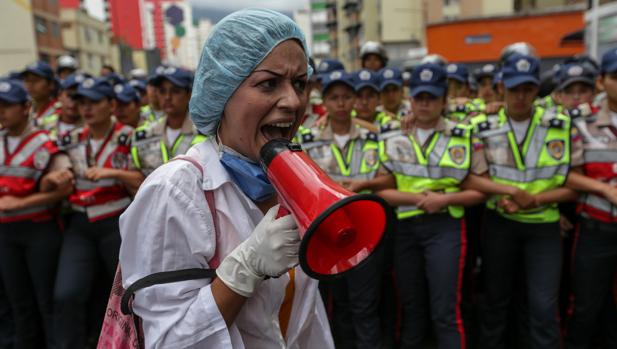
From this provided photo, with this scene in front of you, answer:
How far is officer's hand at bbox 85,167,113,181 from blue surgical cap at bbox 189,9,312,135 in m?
2.61

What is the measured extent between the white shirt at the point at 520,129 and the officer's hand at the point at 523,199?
0.44 metres

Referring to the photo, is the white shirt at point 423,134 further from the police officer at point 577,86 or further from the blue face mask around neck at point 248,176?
the blue face mask around neck at point 248,176

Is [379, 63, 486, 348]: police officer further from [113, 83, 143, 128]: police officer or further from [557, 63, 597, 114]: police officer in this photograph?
[113, 83, 143, 128]: police officer

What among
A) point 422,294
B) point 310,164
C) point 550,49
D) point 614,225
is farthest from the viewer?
point 550,49

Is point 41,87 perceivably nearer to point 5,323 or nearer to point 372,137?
point 5,323

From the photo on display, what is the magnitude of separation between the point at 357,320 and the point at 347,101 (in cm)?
197

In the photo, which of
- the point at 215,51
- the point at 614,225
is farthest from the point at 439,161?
the point at 215,51

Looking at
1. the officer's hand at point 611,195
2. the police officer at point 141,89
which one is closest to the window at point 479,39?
the police officer at point 141,89

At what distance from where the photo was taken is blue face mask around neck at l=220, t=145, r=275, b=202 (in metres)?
1.59

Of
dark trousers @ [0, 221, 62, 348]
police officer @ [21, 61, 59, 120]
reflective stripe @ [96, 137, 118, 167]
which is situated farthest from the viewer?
police officer @ [21, 61, 59, 120]

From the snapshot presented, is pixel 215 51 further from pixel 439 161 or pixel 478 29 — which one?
pixel 478 29

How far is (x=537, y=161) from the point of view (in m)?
3.72

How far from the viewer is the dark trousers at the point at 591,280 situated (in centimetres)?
367

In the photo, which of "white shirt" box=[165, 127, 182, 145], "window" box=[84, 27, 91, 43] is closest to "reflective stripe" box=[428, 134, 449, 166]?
"white shirt" box=[165, 127, 182, 145]
